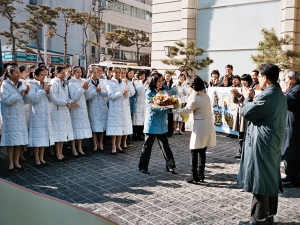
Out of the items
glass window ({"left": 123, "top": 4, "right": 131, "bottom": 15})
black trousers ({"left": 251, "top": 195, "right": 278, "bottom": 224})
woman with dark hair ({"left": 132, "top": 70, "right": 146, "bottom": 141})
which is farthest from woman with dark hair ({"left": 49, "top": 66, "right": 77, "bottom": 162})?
glass window ({"left": 123, "top": 4, "right": 131, "bottom": 15})

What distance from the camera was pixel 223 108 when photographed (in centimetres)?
1176

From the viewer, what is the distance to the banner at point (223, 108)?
451 inches

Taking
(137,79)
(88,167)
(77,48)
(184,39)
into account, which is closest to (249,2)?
(184,39)

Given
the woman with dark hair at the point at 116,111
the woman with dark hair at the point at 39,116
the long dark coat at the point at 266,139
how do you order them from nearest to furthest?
the long dark coat at the point at 266,139 < the woman with dark hair at the point at 39,116 < the woman with dark hair at the point at 116,111

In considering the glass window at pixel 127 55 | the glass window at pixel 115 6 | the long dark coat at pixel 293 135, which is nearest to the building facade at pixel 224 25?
the long dark coat at pixel 293 135

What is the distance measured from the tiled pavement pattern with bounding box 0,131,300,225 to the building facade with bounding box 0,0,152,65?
133 feet

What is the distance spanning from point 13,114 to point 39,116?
562mm

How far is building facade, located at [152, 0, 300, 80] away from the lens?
48.4 ft

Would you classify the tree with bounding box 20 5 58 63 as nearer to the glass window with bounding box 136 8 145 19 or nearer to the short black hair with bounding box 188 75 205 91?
the glass window with bounding box 136 8 145 19

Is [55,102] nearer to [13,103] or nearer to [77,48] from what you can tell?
[13,103]

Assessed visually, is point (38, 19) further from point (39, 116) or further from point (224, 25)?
point (39, 116)

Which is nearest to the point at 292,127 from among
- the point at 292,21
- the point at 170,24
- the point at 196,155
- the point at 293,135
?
the point at 293,135

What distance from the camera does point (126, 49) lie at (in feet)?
191

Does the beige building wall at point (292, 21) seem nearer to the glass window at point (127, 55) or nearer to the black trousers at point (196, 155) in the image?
the black trousers at point (196, 155)
